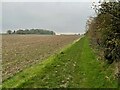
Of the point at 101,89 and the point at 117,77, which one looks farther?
the point at 117,77

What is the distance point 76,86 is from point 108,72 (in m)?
4.17

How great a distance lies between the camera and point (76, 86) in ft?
55.5

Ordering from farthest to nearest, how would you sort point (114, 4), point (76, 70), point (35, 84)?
point (76, 70) → point (114, 4) → point (35, 84)

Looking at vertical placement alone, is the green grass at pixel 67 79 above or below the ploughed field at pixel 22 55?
above

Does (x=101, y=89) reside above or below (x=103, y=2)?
below

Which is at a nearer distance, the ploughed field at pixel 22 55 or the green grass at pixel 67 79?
the green grass at pixel 67 79

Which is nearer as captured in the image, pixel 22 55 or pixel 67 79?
pixel 67 79

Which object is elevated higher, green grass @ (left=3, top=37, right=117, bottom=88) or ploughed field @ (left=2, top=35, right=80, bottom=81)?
green grass @ (left=3, top=37, right=117, bottom=88)

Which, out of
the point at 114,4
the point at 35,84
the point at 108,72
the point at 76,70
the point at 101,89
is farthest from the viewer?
the point at 76,70

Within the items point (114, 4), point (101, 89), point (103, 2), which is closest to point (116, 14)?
point (114, 4)

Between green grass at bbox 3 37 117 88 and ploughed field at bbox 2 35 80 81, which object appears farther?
ploughed field at bbox 2 35 80 81

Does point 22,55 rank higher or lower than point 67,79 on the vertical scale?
lower

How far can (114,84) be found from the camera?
16.8 m

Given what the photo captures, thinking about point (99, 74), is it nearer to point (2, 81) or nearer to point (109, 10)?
point (109, 10)
